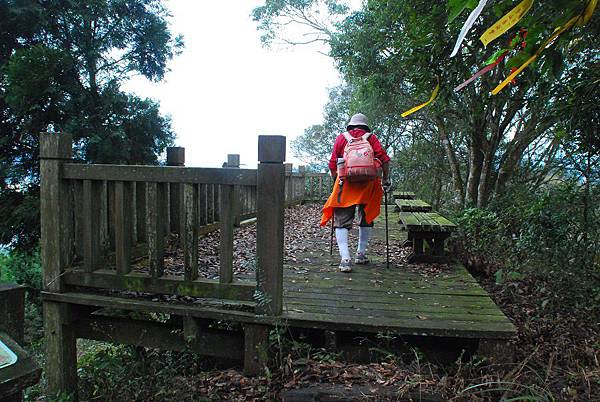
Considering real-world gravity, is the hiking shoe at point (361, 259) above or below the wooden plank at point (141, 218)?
below

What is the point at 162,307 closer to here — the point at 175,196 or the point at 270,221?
the point at 270,221

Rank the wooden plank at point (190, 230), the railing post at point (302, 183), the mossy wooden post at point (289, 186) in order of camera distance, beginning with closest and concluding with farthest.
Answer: the wooden plank at point (190, 230), the mossy wooden post at point (289, 186), the railing post at point (302, 183)

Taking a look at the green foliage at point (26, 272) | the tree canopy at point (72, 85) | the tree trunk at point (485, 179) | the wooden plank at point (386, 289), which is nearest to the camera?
the wooden plank at point (386, 289)

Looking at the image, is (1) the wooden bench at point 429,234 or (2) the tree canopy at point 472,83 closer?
(2) the tree canopy at point 472,83

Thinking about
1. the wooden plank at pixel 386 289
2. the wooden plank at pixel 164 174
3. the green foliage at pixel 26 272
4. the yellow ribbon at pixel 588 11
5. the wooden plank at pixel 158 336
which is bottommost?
the green foliage at pixel 26 272

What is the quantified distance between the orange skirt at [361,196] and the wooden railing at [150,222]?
Answer: 1733 millimetres

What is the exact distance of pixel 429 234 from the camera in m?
4.94

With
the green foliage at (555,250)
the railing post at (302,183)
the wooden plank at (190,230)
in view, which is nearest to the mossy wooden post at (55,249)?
the wooden plank at (190,230)

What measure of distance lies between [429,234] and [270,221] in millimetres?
2639

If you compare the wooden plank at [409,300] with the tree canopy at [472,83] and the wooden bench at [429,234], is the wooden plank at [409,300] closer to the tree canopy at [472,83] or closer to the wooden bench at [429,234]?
the wooden bench at [429,234]

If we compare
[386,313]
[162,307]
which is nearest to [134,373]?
[162,307]

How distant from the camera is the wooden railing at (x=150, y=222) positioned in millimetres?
2988

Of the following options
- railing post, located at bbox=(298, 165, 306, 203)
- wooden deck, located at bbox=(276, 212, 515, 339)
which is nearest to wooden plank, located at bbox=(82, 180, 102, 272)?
wooden deck, located at bbox=(276, 212, 515, 339)

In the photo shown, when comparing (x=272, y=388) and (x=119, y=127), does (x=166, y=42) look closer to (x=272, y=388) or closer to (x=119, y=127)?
(x=119, y=127)
